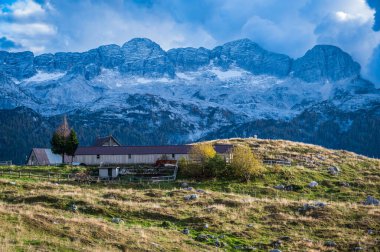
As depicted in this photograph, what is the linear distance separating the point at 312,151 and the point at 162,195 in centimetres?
6405

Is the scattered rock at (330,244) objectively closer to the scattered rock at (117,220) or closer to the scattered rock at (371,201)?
the scattered rock at (117,220)

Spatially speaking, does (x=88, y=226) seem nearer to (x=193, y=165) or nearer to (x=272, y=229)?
(x=272, y=229)

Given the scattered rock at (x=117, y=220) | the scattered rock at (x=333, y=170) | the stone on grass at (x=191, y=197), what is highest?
the scattered rock at (x=333, y=170)

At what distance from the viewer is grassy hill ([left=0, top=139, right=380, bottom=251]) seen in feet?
115

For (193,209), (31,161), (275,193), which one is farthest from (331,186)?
(31,161)

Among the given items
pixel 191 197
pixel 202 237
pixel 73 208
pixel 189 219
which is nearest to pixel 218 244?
pixel 202 237

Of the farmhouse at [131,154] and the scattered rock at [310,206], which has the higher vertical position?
the farmhouse at [131,154]

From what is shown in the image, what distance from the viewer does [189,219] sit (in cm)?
4647

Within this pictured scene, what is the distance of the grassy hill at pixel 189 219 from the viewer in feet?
115

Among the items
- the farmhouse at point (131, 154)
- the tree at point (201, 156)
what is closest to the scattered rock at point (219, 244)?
the tree at point (201, 156)

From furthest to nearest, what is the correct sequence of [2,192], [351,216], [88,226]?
[2,192]
[351,216]
[88,226]

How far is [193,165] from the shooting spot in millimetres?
85000


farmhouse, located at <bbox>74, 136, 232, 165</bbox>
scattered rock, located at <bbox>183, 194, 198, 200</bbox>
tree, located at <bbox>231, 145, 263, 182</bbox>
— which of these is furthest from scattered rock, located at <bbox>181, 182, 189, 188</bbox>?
farmhouse, located at <bbox>74, 136, 232, 165</bbox>

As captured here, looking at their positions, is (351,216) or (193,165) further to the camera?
(193,165)
